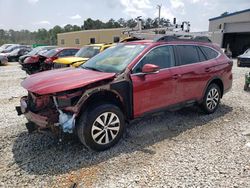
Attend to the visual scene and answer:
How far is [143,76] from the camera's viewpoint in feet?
15.5

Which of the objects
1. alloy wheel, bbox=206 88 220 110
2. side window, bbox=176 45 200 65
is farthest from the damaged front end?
alloy wheel, bbox=206 88 220 110

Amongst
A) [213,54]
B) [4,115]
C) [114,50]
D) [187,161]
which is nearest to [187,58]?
[213,54]

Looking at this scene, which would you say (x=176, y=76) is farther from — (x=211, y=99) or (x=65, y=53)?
(x=65, y=53)

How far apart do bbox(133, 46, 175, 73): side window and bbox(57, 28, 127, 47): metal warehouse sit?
32.6m

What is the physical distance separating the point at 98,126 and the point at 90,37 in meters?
41.2

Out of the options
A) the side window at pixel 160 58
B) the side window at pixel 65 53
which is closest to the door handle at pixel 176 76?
the side window at pixel 160 58

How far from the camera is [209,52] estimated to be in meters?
6.39

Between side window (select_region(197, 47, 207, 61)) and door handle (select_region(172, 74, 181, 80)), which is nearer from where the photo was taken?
door handle (select_region(172, 74, 181, 80))

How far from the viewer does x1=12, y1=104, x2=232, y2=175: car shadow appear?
3973 millimetres

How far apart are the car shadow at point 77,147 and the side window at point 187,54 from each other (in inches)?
53.0

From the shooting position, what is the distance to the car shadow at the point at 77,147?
3973mm

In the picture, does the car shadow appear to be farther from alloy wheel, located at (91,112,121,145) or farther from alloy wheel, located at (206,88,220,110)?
alloy wheel, located at (206,88,220,110)

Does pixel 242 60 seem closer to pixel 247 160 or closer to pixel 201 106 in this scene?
pixel 201 106

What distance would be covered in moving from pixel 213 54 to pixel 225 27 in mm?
27314
